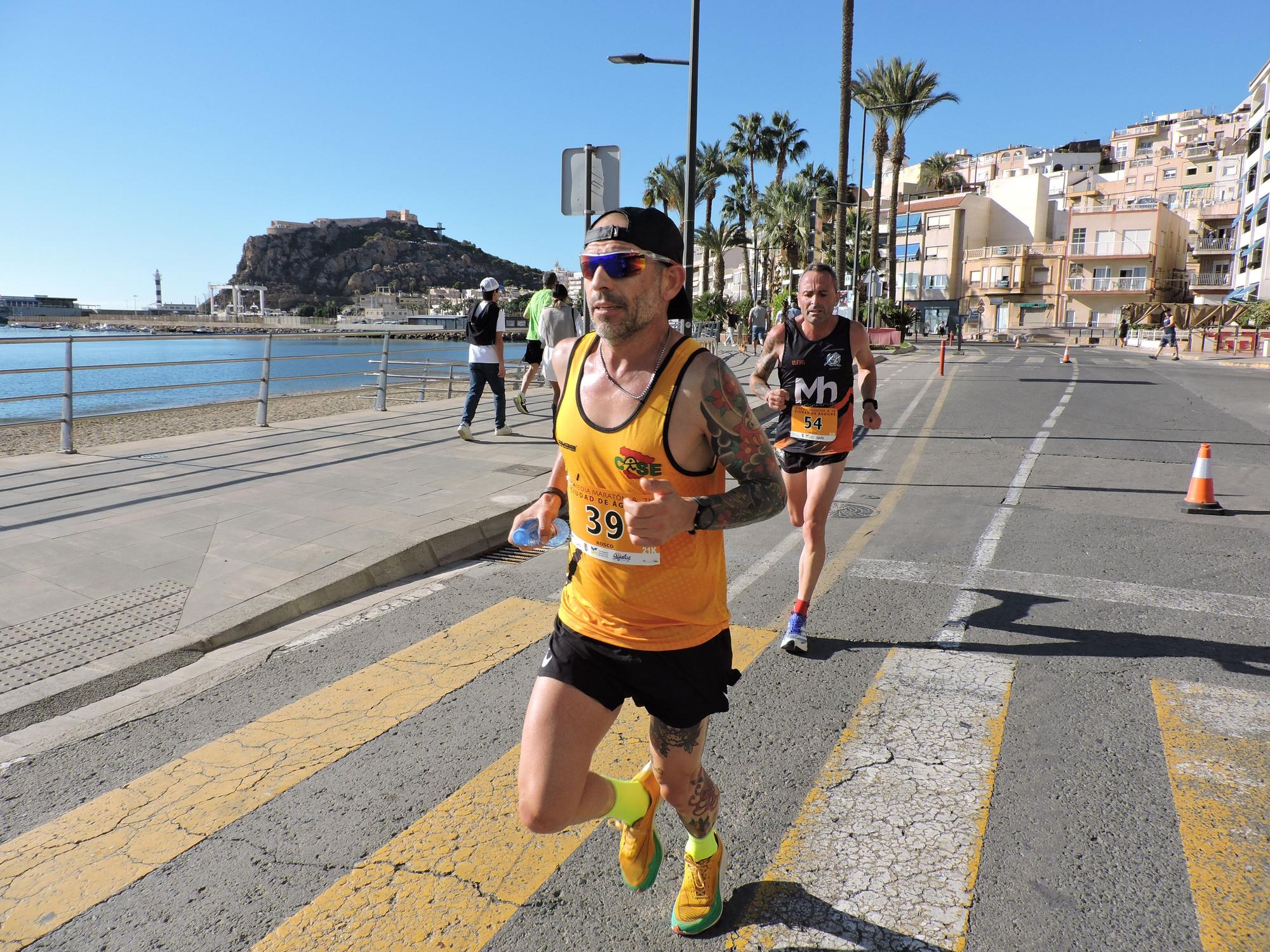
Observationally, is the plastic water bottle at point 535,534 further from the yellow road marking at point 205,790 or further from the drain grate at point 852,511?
the drain grate at point 852,511

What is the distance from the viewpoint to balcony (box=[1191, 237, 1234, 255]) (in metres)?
69.9

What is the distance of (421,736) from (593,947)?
146cm

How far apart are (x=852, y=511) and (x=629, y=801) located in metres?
5.71

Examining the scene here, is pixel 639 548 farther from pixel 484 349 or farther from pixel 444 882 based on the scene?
pixel 484 349

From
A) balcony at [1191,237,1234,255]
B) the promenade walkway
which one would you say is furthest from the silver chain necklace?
balcony at [1191,237,1234,255]

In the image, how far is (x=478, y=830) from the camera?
287cm

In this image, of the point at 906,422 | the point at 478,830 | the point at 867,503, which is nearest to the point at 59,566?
the point at 478,830

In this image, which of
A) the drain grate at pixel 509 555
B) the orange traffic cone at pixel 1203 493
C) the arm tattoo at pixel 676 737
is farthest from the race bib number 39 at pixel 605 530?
the orange traffic cone at pixel 1203 493

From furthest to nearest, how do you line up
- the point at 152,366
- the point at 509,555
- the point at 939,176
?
the point at 939,176 → the point at 152,366 → the point at 509,555

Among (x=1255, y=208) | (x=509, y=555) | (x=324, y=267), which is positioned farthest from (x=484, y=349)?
(x=324, y=267)

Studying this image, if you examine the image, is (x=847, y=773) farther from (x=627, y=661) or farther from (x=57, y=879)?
(x=57, y=879)

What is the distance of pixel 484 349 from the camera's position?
11.2 metres

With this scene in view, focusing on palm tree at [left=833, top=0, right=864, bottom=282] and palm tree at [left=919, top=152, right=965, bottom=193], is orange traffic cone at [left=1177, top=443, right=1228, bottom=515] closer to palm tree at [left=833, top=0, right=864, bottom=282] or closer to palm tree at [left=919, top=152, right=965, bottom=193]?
palm tree at [left=833, top=0, right=864, bottom=282]

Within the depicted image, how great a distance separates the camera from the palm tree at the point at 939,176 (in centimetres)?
8944
